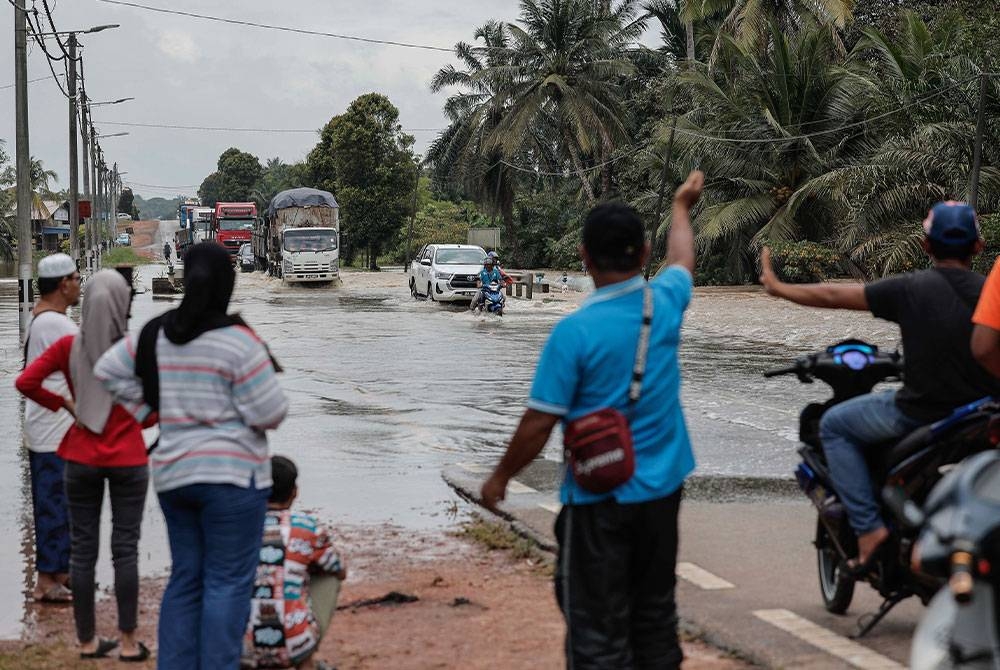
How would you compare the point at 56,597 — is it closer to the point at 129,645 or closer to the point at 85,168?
the point at 129,645

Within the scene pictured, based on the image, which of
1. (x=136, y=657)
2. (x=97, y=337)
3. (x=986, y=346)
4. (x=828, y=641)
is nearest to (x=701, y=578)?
(x=828, y=641)

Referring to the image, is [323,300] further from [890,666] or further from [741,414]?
[890,666]

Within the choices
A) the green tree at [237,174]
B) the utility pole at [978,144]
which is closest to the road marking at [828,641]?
the utility pole at [978,144]

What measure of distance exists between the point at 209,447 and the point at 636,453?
4.79 ft

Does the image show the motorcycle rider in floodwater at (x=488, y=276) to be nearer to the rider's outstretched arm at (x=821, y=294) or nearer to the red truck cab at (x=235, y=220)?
the rider's outstretched arm at (x=821, y=294)

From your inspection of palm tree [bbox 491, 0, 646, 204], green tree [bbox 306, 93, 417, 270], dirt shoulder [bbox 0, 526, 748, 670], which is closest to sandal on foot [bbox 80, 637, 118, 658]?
dirt shoulder [bbox 0, 526, 748, 670]

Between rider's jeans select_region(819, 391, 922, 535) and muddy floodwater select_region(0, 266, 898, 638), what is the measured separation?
3.59 metres

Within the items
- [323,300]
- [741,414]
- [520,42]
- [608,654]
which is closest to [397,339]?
[741,414]

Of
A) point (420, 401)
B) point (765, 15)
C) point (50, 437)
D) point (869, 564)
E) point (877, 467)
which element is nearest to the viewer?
point (869, 564)

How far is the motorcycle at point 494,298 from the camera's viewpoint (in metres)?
31.2

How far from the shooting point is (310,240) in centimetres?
4922

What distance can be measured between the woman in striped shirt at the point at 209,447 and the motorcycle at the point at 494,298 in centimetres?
2641

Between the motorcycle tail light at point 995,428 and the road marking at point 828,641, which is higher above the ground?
the motorcycle tail light at point 995,428

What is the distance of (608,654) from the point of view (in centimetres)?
415
